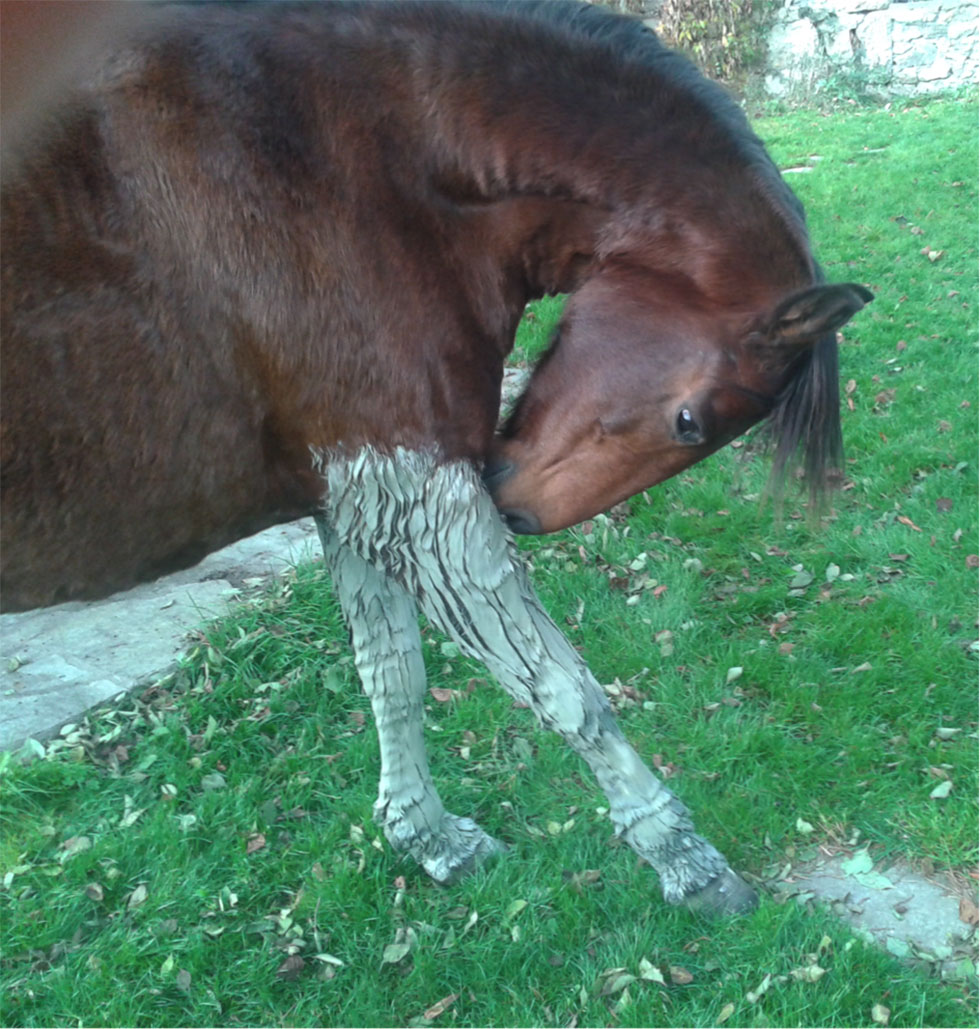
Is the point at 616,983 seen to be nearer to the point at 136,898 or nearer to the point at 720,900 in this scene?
the point at 720,900

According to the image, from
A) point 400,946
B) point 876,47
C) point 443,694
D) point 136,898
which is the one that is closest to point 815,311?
point 400,946

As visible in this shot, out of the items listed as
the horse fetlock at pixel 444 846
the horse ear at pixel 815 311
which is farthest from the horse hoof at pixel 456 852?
the horse ear at pixel 815 311

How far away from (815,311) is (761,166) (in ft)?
1.27

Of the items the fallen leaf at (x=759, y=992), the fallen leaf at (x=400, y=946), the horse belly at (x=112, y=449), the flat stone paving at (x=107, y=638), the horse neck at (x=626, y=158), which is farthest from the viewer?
the flat stone paving at (x=107, y=638)

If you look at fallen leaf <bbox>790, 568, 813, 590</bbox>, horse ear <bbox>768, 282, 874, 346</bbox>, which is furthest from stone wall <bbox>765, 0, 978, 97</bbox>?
horse ear <bbox>768, 282, 874, 346</bbox>

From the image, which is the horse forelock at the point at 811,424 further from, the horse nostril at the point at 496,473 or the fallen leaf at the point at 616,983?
the fallen leaf at the point at 616,983

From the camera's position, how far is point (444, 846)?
3.21m

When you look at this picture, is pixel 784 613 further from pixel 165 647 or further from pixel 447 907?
pixel 165 647

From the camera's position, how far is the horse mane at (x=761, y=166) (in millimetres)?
2248

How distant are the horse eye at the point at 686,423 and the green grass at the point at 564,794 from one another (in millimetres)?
647

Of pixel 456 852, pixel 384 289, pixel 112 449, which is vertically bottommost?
pixel 456 852

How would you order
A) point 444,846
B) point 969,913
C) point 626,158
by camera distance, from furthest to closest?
point 444,846, point 969,913, point 626,158

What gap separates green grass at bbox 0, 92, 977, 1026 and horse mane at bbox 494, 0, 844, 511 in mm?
458

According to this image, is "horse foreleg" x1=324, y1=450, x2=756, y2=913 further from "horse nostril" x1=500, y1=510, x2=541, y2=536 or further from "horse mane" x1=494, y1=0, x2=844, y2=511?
"horse mane" x1=494, y1=0, x2=844, y2=511
